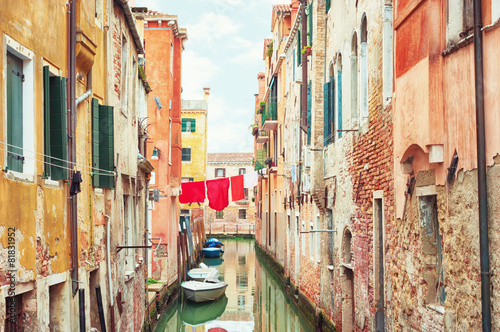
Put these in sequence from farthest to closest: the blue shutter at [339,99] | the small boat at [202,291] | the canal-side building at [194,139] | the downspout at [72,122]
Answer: the canal-side building at [194,139] → the small boat at [202,291] → the blue shutter at [339,99] → the downspout at [72,122]

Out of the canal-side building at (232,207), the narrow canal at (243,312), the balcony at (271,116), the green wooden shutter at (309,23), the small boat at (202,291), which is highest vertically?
the green wooden shutter at (309,23)

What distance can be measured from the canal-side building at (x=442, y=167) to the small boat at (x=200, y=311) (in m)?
11.0

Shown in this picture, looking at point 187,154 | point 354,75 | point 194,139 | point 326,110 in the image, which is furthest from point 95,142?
point 194,139

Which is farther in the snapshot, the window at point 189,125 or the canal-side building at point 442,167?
the window at point 189,125

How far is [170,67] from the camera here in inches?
804

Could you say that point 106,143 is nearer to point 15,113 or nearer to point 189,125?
point 15,113

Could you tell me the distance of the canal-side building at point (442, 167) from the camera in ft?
17.1

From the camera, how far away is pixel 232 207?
6128cm

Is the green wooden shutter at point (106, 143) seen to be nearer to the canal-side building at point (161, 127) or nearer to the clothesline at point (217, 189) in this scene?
the canal-side building at point (161, 127)

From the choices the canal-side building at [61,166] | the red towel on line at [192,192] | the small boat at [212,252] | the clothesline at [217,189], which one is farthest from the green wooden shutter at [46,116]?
the small boat at [212,252]

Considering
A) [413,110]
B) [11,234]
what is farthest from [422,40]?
[11,234]

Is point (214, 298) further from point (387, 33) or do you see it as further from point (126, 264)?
point (387, 33)

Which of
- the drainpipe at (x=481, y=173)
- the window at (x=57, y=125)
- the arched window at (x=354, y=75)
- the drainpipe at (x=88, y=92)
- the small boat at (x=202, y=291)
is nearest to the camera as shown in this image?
the drainpipe at (x=481, y=173)

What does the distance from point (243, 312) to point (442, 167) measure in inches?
572
